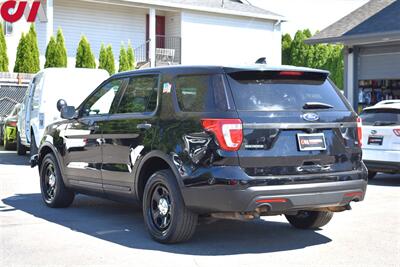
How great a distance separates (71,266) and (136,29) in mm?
25907

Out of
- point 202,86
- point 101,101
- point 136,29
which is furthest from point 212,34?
point 202,86

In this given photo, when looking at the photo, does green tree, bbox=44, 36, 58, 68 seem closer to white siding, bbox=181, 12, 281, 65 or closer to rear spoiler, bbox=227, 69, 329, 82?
white siding, bbox=181, 12, 281, 65

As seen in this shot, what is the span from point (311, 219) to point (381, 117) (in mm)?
5163

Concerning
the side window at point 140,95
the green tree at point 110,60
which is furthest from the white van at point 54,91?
the green tree at point 110,60

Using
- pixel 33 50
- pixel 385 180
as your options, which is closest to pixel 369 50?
pixel 385 180

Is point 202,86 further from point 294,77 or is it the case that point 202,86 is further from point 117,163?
point 117,163

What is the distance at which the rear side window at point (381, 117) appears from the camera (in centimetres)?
1191

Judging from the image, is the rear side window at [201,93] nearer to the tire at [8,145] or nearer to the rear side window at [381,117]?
the rear side window at [381,117]

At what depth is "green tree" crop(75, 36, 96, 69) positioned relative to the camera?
90.0 ft

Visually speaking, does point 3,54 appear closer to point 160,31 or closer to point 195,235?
point 160,31

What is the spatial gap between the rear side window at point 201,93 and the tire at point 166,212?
28.7 inches

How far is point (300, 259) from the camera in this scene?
243 inches

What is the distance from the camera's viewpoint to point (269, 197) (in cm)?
609

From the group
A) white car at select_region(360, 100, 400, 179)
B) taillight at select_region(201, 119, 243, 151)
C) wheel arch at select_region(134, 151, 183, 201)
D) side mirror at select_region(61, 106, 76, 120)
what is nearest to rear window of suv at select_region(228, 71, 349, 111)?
taillight at select_region(201, 119, 243, 151)
